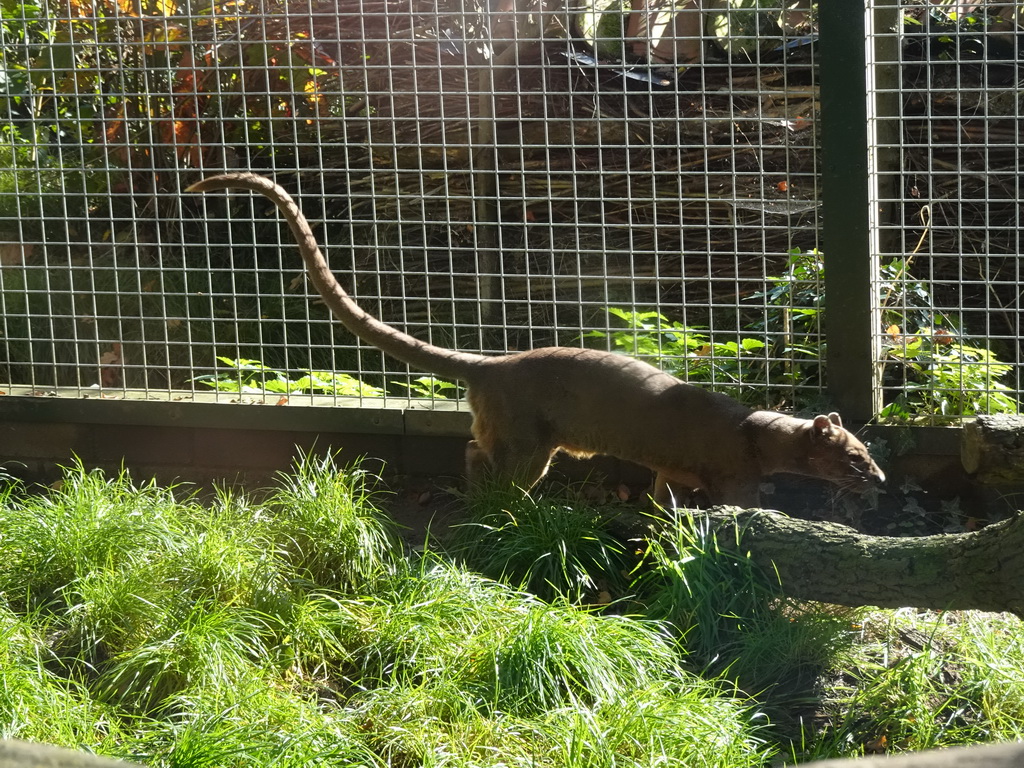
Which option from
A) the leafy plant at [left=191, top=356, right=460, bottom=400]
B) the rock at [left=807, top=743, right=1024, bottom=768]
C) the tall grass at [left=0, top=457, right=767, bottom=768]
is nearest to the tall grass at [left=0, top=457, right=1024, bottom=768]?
the tall grass at [left=0, top=457, right=767, bottom=768]

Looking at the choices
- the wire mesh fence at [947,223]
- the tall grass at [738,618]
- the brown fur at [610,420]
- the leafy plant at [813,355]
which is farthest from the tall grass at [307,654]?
the wire mesh fence at [947,223]

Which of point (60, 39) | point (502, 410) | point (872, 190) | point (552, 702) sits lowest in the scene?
point (552, 702)

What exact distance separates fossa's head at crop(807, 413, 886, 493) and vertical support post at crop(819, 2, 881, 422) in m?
0.42

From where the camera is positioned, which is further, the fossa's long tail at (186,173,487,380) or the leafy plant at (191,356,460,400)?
the leafy plant at (191,356,460,400)

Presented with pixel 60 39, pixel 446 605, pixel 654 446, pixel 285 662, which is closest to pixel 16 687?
pixel 285 662

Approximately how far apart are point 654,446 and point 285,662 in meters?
2.25

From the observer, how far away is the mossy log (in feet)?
14.0

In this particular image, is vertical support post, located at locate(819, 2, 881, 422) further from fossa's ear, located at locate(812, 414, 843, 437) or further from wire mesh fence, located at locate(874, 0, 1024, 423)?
fossa's ear, located at locate(812, 414, 843, 437)

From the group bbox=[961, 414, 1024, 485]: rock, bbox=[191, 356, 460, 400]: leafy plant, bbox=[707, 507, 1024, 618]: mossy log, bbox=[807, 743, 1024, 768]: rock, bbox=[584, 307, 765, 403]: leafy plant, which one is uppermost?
bbox=[807, 743, 1024, 768]: rock

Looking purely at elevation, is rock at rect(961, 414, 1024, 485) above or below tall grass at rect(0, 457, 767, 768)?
above

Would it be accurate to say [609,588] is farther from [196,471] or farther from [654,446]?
[196,471]

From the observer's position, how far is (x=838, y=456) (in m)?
5.82

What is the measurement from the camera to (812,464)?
5867 millimetres

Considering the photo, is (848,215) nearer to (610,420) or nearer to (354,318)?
(610,420)
